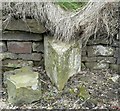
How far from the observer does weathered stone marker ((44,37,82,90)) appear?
285 cm

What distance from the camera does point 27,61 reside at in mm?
3160

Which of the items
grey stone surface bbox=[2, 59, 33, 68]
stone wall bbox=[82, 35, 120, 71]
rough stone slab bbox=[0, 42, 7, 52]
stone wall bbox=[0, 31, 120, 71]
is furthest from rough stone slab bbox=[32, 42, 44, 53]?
stone wall bbox=[82, 35, 120, 71]

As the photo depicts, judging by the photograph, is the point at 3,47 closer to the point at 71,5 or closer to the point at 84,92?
the point at 71,5

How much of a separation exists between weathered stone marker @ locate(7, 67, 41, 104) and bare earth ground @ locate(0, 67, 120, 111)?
0.06 metres

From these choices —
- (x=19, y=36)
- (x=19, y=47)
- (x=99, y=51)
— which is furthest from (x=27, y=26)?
Answer: (x=99, y=51)

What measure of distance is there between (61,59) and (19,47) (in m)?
0.51

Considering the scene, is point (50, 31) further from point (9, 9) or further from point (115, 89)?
point (115, 89)

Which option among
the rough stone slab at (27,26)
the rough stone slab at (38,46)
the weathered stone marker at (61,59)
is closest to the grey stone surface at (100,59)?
the weathered stone marker at (61,59)

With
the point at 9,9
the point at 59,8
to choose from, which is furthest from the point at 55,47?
the point at 9,9

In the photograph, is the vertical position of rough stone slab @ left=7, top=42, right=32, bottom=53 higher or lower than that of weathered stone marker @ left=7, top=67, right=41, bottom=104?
higher

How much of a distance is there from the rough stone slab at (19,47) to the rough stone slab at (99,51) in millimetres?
A: 615

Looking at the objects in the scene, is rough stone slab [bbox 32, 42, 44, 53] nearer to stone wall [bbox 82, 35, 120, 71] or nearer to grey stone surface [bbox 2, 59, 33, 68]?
grey stone surface [bbox 2, 59, 33, 68]

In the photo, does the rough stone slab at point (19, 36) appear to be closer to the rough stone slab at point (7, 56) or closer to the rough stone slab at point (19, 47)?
the rough stone slab at point (19, 47)

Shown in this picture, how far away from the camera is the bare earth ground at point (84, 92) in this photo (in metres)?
2.80
